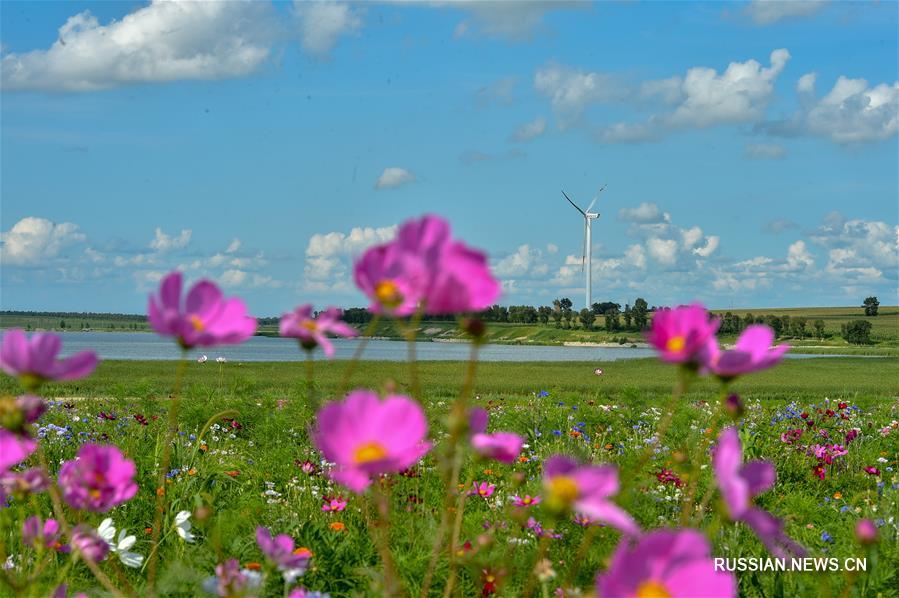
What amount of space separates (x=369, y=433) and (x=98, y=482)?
0.68 m

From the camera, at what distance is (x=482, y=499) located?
5.25 meters

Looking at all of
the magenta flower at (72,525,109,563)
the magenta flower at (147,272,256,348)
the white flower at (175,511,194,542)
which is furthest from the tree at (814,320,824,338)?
the magenta flower at (147,272,256,348)

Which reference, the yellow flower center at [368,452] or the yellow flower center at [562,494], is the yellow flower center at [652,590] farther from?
the yellow flower center at [368,452]

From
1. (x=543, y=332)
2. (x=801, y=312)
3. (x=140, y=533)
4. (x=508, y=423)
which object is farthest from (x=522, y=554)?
(x=801, y=312)

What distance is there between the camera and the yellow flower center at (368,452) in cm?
99

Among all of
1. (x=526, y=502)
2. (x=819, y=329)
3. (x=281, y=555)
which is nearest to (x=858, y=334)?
(x=819, y=329)

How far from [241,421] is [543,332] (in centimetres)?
10876

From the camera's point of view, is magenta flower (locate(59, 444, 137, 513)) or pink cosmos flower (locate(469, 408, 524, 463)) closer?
pink cosmos flower (locate(469, 408, 524, 463))

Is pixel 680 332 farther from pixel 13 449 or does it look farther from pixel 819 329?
pixel 819 329

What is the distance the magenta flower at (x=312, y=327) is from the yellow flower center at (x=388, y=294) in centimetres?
8

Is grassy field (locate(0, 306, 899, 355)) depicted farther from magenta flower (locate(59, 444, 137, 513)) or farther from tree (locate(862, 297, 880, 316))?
magenta flower (locate(59, 444, 137, 513))

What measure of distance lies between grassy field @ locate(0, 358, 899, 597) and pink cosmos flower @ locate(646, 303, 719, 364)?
0.17 m

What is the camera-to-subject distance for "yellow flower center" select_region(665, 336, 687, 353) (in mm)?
1146

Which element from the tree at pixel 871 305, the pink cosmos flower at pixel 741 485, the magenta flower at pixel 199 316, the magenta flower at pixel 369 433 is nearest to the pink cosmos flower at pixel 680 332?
the pink cosmos flower at pixel 741 485
